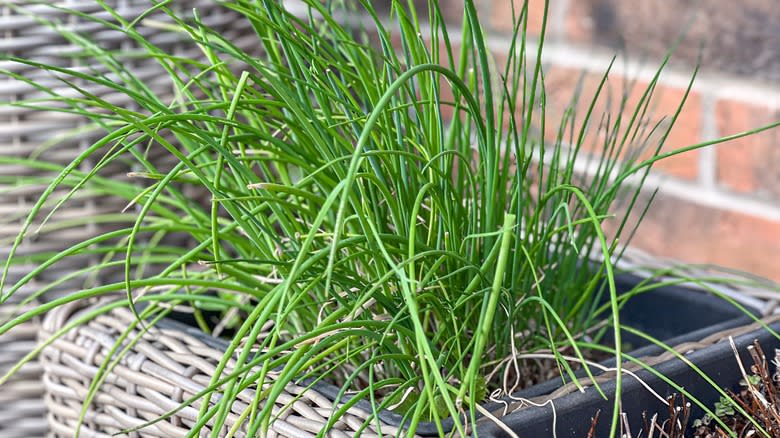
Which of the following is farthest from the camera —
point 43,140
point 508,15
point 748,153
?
point 508,15

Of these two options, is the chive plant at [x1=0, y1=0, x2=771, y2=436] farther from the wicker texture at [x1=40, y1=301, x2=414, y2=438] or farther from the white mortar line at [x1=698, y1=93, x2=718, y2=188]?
the white mortar line at [x1=698, y1=93, x2=718, y2=188]

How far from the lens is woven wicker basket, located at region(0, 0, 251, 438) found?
74 cm

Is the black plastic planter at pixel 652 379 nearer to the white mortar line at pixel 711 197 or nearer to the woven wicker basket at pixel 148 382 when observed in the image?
the woven wicker basket at pixel 148 382

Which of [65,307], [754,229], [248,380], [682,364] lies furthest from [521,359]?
[754,229]

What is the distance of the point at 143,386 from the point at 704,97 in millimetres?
644

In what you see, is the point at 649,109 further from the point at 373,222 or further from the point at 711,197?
the point at 373,222

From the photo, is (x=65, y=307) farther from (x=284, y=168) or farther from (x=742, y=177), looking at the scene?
(x=742, y=177)

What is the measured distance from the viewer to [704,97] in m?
0.94

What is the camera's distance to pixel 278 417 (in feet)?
1.56

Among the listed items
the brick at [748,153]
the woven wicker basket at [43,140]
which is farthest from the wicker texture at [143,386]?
the brick at [748,153]

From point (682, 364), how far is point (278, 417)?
227 mm

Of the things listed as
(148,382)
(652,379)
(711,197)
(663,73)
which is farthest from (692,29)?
(148,382)

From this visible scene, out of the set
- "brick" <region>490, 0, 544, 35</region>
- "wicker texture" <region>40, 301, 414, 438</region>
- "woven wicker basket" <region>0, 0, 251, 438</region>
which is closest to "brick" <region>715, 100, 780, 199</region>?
"brick" <region>490, 0, 544, 35</region>

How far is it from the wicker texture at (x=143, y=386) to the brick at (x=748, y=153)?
587 mm
